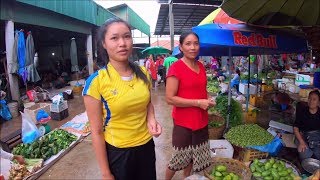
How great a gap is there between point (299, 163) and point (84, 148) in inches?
152

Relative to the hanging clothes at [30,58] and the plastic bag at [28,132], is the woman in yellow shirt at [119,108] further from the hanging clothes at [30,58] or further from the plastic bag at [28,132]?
the hanging clothes at [30,58]

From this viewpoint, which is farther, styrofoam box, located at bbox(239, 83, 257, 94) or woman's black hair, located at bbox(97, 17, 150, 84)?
styrofoam box, located at bbox(239, 83, 257, 94)

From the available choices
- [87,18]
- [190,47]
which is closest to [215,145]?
[190,47]

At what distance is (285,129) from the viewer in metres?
4.70

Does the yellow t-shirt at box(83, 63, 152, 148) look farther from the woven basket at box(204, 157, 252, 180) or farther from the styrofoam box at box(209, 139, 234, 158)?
the styrofoam box at box(209, 139, 234, 158)

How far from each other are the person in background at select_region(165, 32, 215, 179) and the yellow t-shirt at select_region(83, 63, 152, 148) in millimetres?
815

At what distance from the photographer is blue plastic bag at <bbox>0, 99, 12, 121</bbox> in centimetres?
749

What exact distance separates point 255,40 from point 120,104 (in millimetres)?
2643

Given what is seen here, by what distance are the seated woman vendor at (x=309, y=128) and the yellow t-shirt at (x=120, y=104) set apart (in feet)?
9.82

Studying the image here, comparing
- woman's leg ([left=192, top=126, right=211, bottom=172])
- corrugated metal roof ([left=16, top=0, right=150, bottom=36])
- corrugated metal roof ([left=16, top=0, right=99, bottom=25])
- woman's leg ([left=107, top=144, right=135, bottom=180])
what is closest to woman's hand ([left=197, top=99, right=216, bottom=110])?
woman's leg ([left=192, top=126, right=211, bottom=172])

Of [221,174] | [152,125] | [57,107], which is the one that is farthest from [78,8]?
[152,125]

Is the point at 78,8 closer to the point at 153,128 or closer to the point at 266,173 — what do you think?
the point at 266,173

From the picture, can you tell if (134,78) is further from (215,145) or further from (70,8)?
(70,8)

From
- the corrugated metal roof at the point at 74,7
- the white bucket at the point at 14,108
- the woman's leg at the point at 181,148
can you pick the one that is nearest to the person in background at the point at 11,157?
the woman's leg at the point at 181,148
